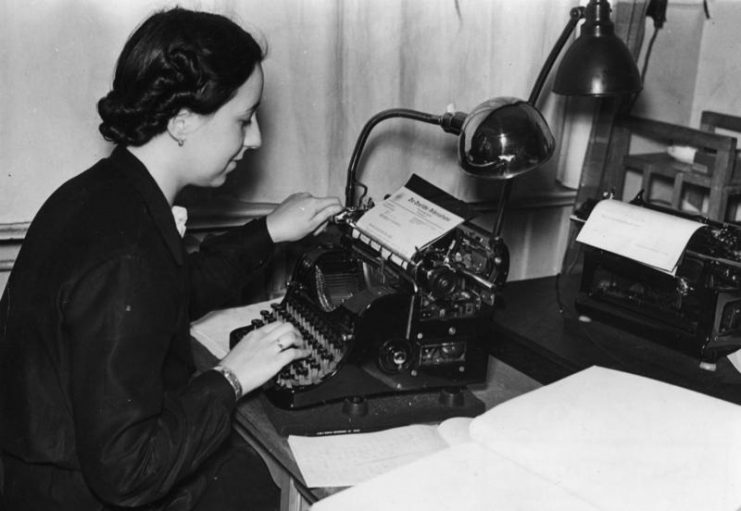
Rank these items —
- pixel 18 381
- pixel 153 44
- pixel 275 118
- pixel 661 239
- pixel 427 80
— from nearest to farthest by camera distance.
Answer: pixel 18 381 → pixel 153 44 → pixel 661 239 → pixel 275 118 → pixel 427 80

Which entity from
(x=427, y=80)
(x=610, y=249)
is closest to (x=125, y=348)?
(x=610, y=249)

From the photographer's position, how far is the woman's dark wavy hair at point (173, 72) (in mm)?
1645

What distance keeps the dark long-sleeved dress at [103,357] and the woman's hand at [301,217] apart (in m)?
0.54

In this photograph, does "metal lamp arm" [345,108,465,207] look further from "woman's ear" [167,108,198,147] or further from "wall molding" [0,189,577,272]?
"woman's ear" [167,108,198,147]

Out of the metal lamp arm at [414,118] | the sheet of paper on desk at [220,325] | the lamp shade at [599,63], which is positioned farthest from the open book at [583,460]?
the lamp shade at [599,63]

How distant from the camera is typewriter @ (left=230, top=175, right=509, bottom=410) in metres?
1.82

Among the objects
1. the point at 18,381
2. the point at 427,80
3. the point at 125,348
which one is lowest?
the point at 18,381

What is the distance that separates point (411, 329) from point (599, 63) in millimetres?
960

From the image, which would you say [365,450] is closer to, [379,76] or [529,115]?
[529,115]

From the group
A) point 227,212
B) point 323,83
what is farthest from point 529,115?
point 227,212

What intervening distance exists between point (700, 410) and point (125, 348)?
43.9 inches

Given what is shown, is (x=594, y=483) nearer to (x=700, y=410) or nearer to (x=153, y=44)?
(x=700, y=410)

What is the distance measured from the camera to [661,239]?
2102 millimetres

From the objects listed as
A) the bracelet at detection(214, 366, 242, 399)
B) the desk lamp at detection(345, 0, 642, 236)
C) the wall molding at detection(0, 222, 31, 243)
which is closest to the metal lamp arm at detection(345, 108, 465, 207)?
the desk lamp at detection(345, 0, 642, 236)
